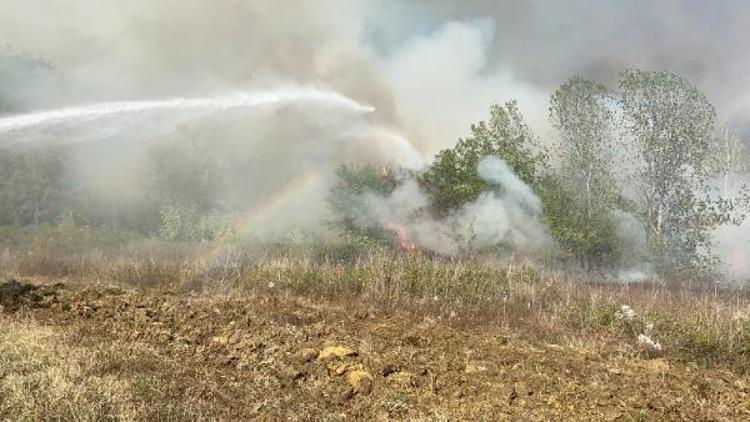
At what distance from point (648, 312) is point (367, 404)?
7.18 meters

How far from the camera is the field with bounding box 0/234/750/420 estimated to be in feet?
19.8

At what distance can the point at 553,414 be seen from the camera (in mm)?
5895

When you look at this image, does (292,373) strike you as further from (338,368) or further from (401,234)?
(401,234)

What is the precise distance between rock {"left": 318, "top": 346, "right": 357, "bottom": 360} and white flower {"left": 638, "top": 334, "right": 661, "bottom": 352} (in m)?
4.47

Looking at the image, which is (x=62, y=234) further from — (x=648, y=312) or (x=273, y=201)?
(x=648, y=312)

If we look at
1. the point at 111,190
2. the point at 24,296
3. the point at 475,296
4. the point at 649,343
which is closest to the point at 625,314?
the point at 649,343

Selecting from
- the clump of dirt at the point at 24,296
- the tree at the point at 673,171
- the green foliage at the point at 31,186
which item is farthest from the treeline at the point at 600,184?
the green foliage at the point at 31,186

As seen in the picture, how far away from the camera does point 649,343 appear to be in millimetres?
9227

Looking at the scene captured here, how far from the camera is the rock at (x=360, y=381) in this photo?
657 cm

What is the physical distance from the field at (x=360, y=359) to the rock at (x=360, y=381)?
0.02 metres

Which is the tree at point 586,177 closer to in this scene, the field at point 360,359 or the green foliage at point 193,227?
the field at point 360,359

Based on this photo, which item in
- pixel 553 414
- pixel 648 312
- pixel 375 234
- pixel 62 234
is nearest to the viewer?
pixel 553 414

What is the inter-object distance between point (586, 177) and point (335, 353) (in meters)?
24.5

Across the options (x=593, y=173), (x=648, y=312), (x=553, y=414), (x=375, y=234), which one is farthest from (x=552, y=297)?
(x=593, y=173)
